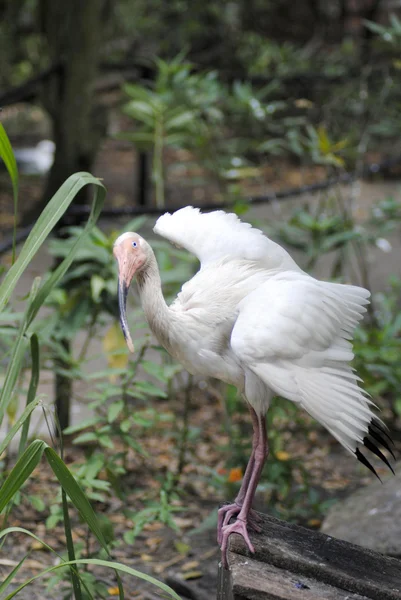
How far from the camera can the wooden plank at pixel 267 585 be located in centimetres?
243

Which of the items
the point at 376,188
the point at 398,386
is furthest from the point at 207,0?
the point at 398,386

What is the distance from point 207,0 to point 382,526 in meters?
8.91

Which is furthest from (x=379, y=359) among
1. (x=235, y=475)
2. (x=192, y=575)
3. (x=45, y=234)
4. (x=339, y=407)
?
(x=45, y=234)

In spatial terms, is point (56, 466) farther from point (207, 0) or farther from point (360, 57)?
point (207, 0)

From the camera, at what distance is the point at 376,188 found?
34.4ft

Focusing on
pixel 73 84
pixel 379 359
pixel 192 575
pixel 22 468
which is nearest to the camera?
pixel 22 468

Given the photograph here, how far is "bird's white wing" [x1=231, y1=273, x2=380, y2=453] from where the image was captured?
2.52 metres

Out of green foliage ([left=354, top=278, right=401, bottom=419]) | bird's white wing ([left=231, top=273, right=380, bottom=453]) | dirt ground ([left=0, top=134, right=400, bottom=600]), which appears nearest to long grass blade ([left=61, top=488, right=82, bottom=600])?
bird's white wing ([left=231, top=273, right=380, bottom=453])

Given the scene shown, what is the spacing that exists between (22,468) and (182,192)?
797 centimetres

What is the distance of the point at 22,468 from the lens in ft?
7.43

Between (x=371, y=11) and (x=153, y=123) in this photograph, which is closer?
(x=153, y=123)

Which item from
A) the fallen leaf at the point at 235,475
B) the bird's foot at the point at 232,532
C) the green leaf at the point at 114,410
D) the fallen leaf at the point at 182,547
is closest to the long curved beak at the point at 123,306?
the bird's foot at the point at 232,532

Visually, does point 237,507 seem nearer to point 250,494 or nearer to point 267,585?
point 250,494

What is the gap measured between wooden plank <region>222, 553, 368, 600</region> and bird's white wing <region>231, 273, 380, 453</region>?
1.46 ft
